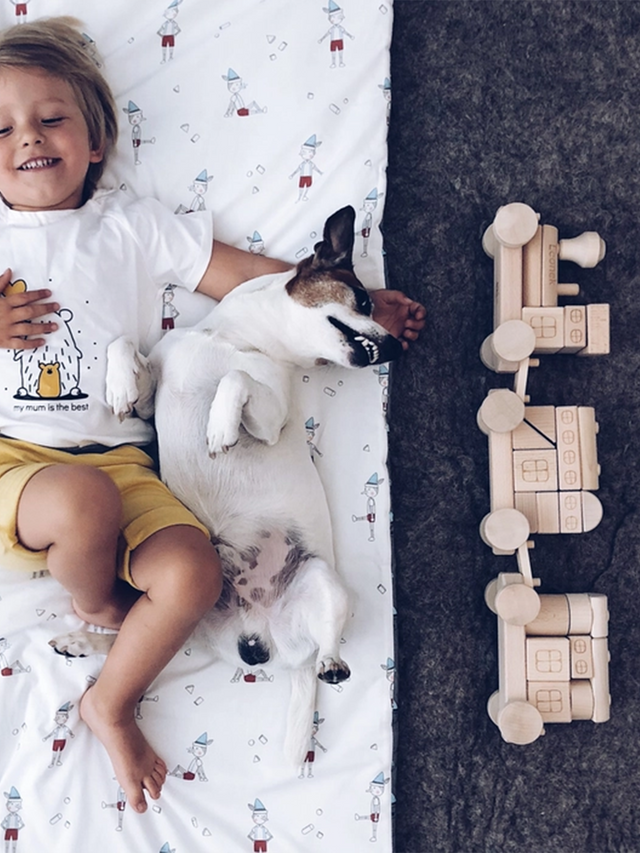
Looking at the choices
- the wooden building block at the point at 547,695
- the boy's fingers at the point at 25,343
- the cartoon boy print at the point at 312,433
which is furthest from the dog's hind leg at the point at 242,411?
the wooden building block at the point at 547,695

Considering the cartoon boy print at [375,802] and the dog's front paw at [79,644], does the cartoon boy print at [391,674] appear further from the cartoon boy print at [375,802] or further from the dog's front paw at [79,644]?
the dog's front paw at [79,644]

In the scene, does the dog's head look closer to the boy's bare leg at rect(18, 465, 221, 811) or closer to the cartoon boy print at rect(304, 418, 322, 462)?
the cartoon boy print at rect(304, 418, 322, 462)

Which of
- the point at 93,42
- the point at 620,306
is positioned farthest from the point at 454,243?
the point at 93,42

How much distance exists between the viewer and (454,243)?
1.58 meters

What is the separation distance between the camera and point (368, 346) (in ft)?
4.45

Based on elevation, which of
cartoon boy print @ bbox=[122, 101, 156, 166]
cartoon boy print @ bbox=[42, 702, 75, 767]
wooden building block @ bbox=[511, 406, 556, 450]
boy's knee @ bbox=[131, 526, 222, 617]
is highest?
cartoon boy print @ bbox=[122, 101, 156, 166]

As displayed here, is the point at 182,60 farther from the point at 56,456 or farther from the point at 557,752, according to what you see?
the point at 557,752

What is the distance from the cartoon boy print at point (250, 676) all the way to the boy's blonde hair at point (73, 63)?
96 cm

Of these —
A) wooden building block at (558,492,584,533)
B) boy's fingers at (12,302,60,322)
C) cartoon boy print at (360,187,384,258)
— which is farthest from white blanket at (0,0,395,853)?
wooden building block at (558,492,584,533)

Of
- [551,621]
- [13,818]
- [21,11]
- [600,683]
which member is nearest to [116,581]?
[13,818]

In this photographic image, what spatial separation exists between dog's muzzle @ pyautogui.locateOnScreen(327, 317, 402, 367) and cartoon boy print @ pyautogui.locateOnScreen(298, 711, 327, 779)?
2.21ft

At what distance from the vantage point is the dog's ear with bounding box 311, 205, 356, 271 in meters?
1.34

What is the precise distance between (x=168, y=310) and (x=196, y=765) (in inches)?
34.2

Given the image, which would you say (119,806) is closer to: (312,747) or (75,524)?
(312,747)
